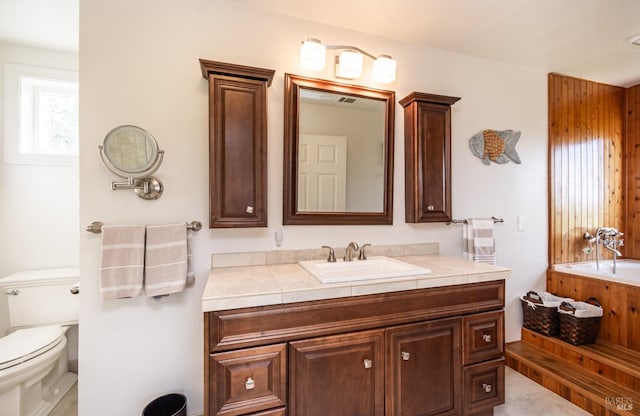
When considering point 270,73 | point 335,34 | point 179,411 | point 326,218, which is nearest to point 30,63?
point 270,73

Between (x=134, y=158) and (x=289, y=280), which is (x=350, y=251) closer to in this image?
(x=289, y=280)

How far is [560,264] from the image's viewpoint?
8.14 ft

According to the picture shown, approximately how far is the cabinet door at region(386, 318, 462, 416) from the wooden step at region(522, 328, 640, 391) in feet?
4.09

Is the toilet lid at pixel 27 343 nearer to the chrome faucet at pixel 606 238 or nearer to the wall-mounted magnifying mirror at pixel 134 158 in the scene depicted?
the wall-mounted magnifying mirror at pixel 134 158

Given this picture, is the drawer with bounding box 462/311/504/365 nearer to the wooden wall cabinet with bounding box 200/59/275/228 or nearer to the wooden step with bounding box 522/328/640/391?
the wooden step with bounding box 522/328/640/391

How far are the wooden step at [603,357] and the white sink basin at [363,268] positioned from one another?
1.55m

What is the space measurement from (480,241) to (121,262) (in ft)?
7.66

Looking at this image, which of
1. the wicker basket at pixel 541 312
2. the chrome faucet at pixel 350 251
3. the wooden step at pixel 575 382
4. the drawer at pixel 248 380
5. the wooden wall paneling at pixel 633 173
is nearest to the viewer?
the drawer at pixel 248 380

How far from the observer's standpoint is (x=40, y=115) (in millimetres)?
2035

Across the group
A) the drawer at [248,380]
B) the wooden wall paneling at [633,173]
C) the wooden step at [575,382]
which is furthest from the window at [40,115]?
the wooden wall paneling at [633,173]

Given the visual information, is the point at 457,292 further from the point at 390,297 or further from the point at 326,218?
the point at 326,218

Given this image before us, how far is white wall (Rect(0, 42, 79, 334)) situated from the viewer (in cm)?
190

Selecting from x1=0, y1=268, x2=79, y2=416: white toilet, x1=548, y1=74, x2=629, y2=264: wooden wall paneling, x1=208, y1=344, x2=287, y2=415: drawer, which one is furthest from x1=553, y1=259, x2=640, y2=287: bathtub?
x1=0, y1=268, x2=79, y2=416: white toilet

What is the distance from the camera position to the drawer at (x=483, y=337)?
1.48 m
